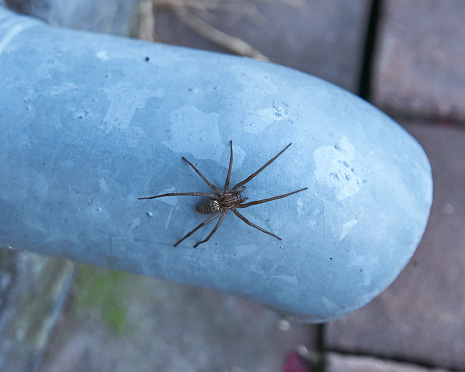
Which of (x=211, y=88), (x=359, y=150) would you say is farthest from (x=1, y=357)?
(x=359, y=150)

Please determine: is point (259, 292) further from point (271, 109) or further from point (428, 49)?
point (428, 49)

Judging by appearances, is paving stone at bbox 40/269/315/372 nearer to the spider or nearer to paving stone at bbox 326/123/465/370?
paving stone at bbox 326/123/465/370

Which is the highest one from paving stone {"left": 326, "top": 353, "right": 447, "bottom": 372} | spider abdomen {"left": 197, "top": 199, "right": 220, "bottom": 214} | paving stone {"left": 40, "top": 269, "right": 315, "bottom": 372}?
spider abdomen {"left": 197, "top": 199, "right": 220, "bottom": 214}

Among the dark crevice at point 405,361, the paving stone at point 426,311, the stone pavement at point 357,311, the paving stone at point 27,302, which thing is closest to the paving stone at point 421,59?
the stone pavement at point 357,311

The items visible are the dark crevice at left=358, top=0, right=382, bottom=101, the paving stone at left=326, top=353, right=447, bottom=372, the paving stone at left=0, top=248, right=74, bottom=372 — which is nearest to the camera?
the paving stone at left=0, top=248, right=74, bottom=372

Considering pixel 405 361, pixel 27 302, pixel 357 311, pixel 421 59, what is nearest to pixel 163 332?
pixel 27 302

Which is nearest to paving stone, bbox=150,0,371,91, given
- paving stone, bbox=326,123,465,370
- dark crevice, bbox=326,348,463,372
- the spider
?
paving stone, bbox=326,123,465,370

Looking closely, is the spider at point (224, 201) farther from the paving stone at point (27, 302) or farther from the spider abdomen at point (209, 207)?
the paving stone at point (27, 302)
